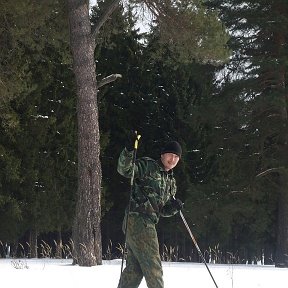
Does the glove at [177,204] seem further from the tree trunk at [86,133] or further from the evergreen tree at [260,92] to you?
the evergreen tree at [260,92]

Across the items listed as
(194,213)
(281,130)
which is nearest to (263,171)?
(281,130)

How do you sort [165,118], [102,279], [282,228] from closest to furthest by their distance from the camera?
[102,279] → [282,228] → [165,118]

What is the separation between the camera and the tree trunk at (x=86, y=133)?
1139 cm

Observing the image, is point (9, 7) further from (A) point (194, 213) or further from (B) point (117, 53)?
(B) point (117, 53)

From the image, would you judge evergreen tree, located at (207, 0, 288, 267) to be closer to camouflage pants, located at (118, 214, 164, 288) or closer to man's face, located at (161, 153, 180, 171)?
man's face, located at (161, 153, 180, 171)

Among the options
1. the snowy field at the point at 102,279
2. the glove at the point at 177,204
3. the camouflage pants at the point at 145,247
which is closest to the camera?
the camouflage pants at the point at 145,247

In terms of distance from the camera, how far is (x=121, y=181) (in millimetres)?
28953

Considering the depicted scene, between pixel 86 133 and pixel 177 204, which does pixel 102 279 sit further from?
pixel 86 133

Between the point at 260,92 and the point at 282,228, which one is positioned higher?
the point at 260,92

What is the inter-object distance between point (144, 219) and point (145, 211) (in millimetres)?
82

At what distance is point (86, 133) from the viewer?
11.5m

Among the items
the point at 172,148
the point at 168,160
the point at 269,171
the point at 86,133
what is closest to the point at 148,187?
the point at 168,160

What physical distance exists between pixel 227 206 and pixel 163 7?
8668mm

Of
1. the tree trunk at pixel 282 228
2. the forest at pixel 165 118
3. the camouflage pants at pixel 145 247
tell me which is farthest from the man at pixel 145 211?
the tree trunk at pixel 282 228
